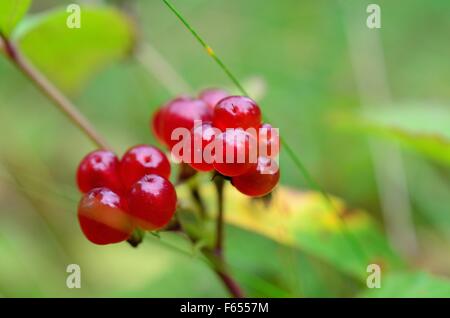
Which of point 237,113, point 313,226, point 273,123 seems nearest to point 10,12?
point 237,113

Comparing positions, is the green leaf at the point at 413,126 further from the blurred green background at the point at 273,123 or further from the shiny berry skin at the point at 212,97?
the shiny berry skin at the point at 212,97

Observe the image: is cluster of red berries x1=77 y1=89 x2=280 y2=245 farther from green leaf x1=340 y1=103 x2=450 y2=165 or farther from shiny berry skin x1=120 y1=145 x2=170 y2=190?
green leaf x1=340 y1=103 x2=450 y2=165

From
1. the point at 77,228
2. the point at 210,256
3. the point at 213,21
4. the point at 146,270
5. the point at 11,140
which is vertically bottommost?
the point at 210,256

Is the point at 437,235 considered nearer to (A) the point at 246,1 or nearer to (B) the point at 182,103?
(B) the point at 182,103

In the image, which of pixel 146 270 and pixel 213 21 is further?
pixel 213 21

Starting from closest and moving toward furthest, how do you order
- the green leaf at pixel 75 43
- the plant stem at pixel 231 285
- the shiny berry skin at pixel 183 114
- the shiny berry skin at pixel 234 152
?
the shiny berry skin at pixel 234 152 → the shiny berry skin at pixel 183 114 → the plant stem at pixel 231 285 → the green leaf at pixel 75 43

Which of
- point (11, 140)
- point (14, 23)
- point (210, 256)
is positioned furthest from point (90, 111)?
point (210, 256)

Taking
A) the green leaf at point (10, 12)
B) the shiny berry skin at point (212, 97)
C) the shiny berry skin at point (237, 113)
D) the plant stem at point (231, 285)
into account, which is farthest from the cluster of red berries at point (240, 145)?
the green leaf at point (10, 12)
